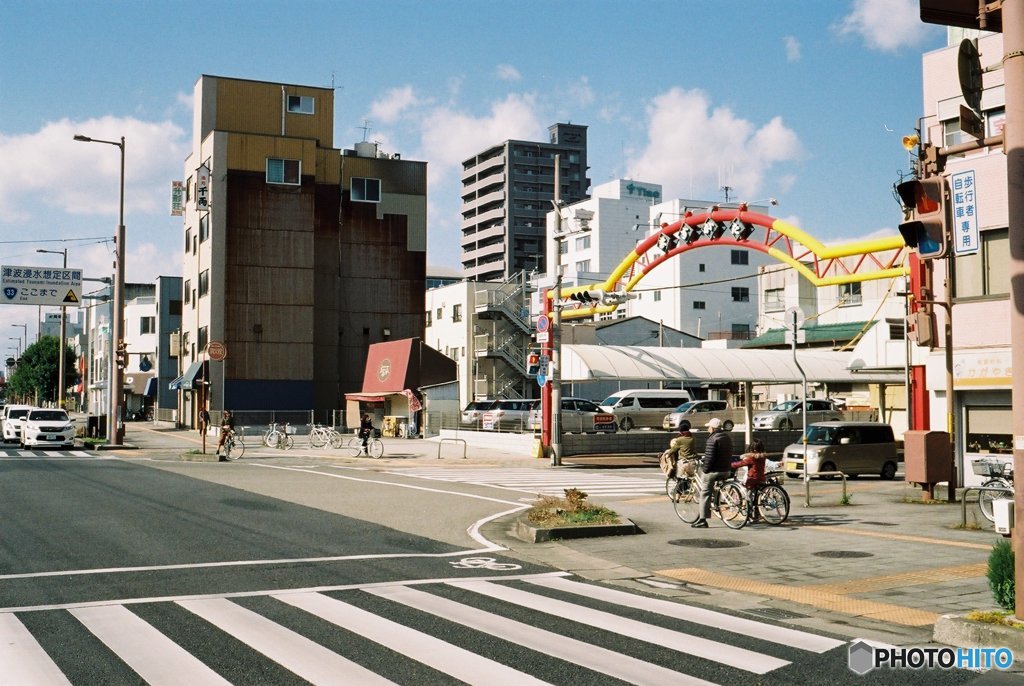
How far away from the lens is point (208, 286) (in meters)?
61.0

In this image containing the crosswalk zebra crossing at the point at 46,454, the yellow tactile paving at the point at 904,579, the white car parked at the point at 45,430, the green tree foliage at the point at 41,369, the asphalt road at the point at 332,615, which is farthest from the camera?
the green tree foliage at the point at 41,369

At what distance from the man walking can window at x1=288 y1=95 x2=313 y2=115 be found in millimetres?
54907

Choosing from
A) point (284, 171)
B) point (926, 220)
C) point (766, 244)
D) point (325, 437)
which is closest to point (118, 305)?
point (325, 437)

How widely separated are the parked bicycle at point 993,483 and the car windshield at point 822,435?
9121 millimetres

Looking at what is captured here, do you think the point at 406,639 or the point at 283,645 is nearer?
the point at 283,645

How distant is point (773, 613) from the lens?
32.6 ft

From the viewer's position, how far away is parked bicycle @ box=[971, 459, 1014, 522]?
1705 centimetres

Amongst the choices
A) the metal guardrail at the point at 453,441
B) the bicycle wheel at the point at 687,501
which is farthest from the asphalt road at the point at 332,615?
the metal guardrail at the point at 453,441

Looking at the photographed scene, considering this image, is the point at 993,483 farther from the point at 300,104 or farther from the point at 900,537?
the point at 300,104

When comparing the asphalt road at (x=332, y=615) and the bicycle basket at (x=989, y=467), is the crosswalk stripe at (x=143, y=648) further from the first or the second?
the bicycle basket at (x=989, y=467)

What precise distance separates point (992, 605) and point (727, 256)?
3446 inches

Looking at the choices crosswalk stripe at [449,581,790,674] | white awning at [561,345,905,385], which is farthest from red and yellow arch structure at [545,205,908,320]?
crosswalk stripe at [449,581,790,674]

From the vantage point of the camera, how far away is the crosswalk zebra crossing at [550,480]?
2495cm

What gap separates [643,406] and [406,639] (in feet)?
135
